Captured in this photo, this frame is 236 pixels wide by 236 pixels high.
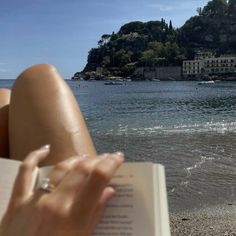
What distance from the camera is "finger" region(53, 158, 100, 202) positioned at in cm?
77

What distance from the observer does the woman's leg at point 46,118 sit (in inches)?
48.8

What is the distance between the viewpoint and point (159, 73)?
12788 cm

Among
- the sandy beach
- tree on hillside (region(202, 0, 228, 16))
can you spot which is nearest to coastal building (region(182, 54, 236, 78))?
tree on hillside (region(202, 0, 228, 16))

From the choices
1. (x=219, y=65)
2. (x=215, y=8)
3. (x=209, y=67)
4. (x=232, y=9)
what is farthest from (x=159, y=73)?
(x=232, y=9)

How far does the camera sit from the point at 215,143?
52.1 ft

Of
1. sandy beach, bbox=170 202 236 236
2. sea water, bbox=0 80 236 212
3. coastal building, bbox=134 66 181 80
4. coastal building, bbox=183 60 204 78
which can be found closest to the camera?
sandy beach, bbox=170 202 236 236

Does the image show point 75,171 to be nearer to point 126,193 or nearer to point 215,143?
point 126,193

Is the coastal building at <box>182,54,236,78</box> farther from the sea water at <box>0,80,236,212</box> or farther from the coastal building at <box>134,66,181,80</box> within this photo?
the sea water at <box>0,80,236,212</box>

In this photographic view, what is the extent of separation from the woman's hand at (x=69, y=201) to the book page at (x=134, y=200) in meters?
0.03

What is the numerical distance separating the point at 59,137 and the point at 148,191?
0.46m

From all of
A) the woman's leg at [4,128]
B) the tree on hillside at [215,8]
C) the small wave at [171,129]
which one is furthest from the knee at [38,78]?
the tree on hillside at [215,8]

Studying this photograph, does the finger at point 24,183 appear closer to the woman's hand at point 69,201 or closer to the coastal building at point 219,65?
the woman's hand at point 69,201

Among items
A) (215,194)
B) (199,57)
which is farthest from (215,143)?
(199,57)

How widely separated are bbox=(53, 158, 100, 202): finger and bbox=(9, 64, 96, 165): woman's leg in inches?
15.8
